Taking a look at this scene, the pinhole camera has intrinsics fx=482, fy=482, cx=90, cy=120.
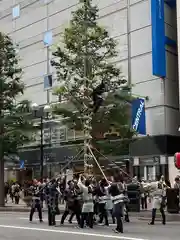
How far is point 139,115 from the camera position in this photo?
33594mm

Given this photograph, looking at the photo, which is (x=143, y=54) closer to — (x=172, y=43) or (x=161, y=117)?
(x=172, y=43)

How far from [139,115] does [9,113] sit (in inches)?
353

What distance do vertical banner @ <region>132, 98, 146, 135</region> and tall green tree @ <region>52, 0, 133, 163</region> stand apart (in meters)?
6.32

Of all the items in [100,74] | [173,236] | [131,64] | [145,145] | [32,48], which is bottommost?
[173,236]

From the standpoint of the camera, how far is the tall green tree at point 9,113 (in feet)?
100

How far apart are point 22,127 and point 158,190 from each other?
50.1ft

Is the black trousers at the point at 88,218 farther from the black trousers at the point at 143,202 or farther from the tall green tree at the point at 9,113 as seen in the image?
the tall green tree at the point at 9,113

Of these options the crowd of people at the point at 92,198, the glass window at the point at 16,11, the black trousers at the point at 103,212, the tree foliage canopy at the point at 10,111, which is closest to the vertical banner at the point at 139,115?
the tree foliage canopy at the point at 10,111

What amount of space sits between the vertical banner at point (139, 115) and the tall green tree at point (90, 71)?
632 centimetres

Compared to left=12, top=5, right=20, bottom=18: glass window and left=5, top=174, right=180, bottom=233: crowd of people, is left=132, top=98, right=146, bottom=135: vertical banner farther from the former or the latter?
left=12, top=5, right=20, bottom=18: glass window

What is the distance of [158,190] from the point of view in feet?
57.4

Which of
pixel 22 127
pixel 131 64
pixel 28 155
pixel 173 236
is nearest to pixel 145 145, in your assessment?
pixel 131 64

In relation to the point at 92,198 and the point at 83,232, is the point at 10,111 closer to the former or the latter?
the point at 92,198

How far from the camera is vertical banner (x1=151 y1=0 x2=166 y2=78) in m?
34.1
